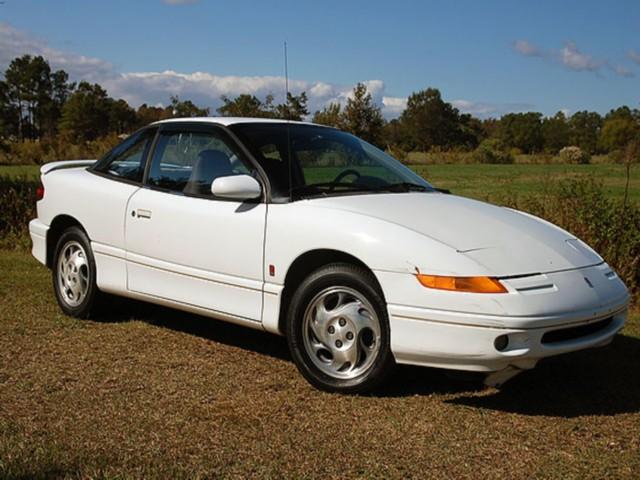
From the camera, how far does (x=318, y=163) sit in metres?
5.79

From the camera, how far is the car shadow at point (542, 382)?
193 inches

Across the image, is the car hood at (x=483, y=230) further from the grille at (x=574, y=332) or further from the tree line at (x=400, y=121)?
the tree line at (x=400, y=121)

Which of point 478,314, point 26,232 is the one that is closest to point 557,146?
point 26,232

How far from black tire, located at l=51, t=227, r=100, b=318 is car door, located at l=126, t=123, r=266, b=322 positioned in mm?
542

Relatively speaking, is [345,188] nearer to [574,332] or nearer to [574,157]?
[574,332]

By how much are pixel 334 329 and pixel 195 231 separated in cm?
128

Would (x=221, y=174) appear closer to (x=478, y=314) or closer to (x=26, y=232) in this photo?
(x=478, y=314)

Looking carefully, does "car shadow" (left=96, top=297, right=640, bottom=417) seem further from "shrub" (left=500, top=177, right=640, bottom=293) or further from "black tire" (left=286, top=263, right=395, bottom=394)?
"shrub" (left=500, top=177, right=640, bottom=293)

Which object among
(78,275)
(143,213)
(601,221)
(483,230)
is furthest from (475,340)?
(601,221)

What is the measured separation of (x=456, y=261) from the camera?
4.50m

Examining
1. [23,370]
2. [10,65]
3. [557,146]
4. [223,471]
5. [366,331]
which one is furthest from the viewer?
[557,146]

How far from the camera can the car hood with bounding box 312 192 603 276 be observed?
463 cm

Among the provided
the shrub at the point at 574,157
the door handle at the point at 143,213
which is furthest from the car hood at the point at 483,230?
the shrub at the point at 574,157

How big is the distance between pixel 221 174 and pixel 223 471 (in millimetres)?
2448
